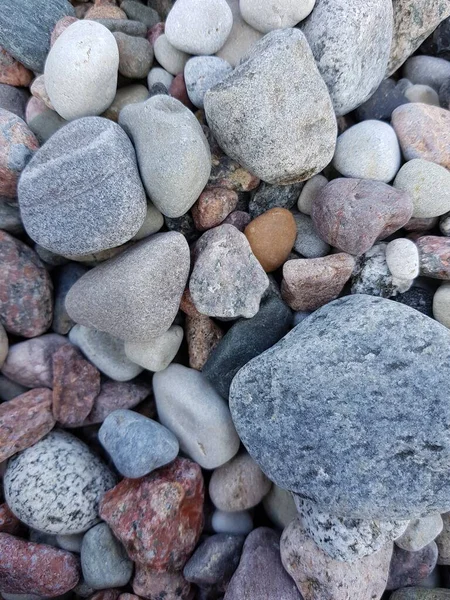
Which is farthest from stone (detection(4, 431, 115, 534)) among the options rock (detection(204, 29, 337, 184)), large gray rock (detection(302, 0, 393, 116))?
large gray rock (detection(302, 0, 393, 116))

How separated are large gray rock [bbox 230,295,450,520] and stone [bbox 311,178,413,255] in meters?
0.18

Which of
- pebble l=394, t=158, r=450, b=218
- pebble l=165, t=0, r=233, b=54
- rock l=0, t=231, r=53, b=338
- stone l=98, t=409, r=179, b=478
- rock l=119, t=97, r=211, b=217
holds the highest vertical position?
pebble l=165, t=0, r=233, b=54

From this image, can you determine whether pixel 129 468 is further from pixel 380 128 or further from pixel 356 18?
pixel 356 18

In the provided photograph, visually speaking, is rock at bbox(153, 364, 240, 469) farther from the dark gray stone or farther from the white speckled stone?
the dark gray stone

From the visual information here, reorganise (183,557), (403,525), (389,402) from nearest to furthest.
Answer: (389,402), (403,525), (183,557)

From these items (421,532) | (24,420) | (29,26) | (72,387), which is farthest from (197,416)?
(29,26)

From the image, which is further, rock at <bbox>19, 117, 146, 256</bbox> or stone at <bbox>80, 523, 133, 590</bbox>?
stone at <bbox>80, 523, 133, 590</bbox>

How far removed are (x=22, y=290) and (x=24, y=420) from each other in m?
0.38

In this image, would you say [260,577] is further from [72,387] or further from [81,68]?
[81,68]

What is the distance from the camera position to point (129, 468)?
1232 mm

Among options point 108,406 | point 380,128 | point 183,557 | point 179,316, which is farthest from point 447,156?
point 183,557

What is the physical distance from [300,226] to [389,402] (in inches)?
22.1

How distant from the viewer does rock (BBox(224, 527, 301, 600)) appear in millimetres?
1202

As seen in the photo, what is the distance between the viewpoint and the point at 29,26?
1234 mm
